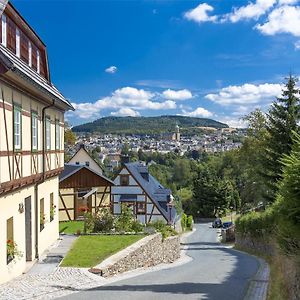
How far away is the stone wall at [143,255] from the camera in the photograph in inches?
614

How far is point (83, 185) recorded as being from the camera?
96.7ft

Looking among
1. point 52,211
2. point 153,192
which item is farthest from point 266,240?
point 153,192

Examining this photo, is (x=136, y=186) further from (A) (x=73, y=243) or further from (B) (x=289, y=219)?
(B) (x=289, y=219)

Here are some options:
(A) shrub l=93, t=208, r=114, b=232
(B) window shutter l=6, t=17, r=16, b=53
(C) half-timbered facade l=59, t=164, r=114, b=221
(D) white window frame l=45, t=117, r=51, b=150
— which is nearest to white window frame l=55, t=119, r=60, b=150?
(D) white window frame l=45, t=117, r=51, b=150

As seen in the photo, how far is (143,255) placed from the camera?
19328 mm

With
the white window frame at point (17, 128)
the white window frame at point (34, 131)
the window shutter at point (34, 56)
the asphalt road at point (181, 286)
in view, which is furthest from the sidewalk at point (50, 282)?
the window shutter at point (34, 56)

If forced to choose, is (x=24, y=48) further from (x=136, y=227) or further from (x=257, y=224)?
(x=257, y=224)

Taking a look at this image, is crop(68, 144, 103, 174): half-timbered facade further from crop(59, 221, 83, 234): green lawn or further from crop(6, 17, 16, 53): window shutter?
crop(6, 17, 16, 53): window shutter

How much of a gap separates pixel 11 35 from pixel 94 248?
884cm

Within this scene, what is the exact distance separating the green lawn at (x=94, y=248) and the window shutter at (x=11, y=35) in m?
7.56

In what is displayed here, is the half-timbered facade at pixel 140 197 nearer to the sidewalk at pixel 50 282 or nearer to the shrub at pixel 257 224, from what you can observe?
the shrub at pixel 257 224

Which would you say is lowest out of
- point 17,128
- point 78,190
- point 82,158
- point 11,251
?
point 11,251

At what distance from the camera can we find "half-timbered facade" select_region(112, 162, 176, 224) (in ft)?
135

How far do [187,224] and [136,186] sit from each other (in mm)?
19535
